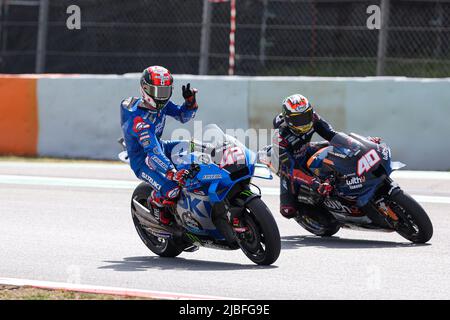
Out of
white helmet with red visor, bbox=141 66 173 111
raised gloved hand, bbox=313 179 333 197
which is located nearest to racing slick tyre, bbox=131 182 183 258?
white helmet with red visor, bbox=141 66 173 111

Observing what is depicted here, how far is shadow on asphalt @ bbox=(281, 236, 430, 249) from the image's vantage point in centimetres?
959

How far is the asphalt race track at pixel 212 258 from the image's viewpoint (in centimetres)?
748

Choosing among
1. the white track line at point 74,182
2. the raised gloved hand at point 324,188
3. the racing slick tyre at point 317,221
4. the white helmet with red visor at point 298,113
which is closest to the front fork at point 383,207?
the raised gloved hand at point 324,188

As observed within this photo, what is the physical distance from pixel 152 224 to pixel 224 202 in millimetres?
1059

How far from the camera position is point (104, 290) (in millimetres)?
7223

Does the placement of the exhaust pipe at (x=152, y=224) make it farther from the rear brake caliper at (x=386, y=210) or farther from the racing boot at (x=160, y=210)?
the rear brake caliper at (x=386, y=210)

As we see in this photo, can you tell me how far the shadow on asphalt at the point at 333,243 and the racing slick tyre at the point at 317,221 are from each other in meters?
0.09

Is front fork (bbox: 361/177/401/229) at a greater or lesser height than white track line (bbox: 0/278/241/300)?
greater

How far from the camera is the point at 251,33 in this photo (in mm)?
18375

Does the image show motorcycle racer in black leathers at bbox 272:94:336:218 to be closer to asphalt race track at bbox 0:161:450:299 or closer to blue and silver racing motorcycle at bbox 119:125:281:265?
asphalt race track at bbox 0:161:450:299

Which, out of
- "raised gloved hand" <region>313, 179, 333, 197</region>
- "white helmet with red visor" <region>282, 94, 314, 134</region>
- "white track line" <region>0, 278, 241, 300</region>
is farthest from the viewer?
"white helmet with red visor" <region>282, 94, 314, 134</region>

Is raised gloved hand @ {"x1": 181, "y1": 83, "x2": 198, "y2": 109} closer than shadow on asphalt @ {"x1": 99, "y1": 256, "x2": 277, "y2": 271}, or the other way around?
shadow on asphalt @ {"x1": 99, "y1": 256, "x2": 277, "y2": 271}

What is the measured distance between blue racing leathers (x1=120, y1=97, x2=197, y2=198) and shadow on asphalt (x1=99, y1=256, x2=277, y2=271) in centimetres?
58
